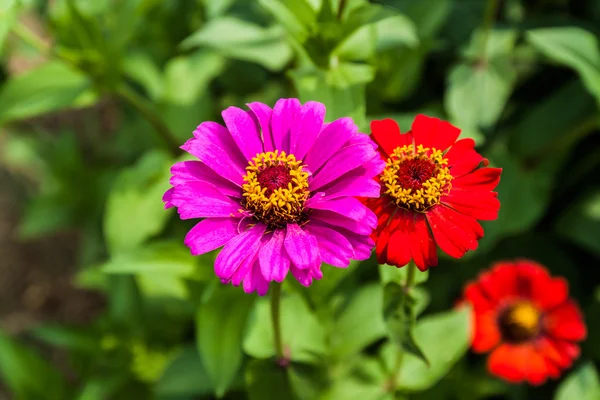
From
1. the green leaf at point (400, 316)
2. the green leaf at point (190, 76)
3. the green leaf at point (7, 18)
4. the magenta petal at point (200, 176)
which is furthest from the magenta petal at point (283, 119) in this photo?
the green leaf at point (190, 76)

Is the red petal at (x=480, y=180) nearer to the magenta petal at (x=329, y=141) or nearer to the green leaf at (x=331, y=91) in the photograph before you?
the magenta petal at (x=329, y=141)

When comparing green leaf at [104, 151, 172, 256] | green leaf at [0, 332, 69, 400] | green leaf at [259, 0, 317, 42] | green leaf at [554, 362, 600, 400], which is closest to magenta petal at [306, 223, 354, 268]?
green leaf at [259, 0, 317, 42]

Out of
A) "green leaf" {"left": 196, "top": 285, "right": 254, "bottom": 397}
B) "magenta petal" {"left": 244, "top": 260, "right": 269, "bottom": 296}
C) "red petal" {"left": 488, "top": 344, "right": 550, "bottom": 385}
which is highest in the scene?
"magenta petal" {"left": 244, "top": 260, "right": 269, "bottom": 296}

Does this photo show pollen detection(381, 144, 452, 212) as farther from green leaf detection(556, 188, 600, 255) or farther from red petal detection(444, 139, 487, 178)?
green leaf detection(556, 188, 600, 255)

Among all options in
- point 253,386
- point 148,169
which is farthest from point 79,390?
point 253,386

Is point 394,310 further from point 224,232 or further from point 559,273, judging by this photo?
point 559,273
